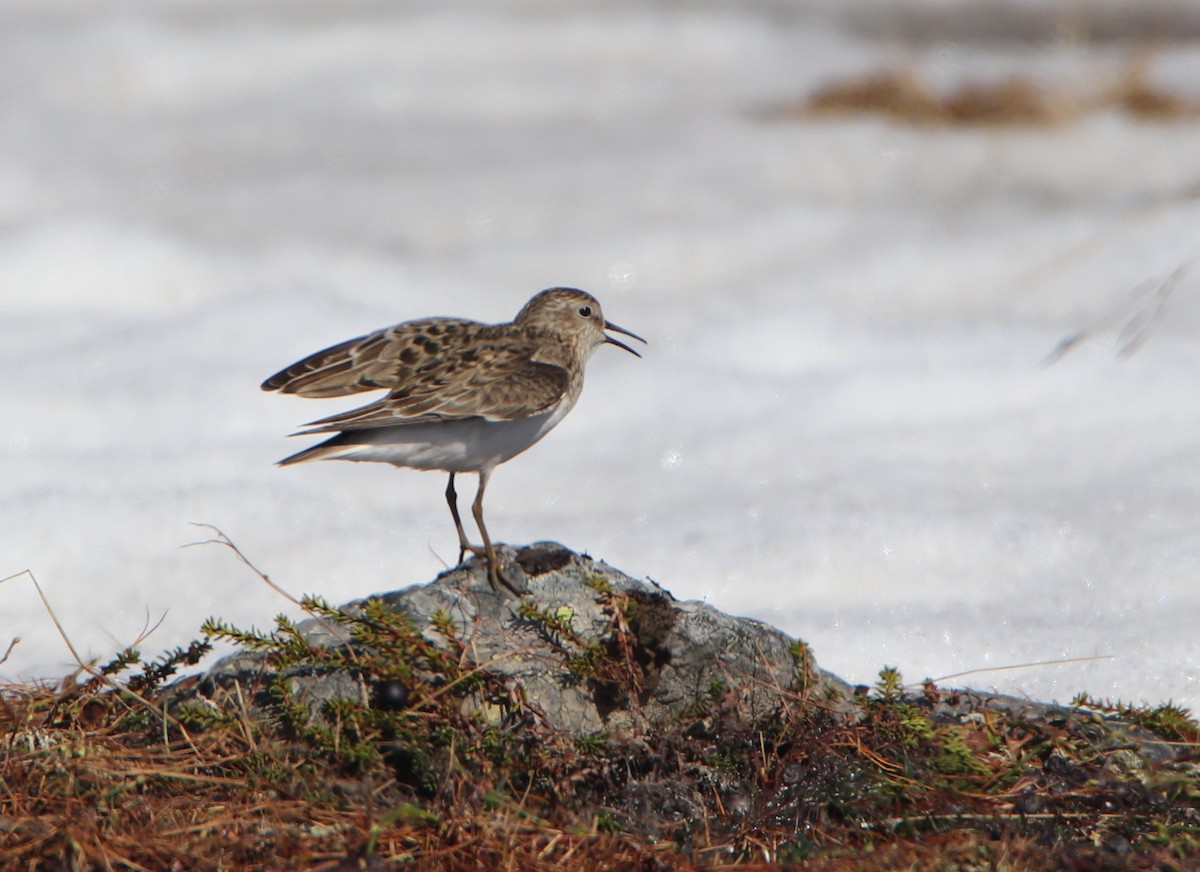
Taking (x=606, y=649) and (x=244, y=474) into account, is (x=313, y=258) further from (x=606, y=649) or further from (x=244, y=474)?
(x=606, y=649)

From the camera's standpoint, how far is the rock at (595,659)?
13.8 ft

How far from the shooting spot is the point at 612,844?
365 cm

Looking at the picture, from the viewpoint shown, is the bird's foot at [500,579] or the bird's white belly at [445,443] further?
the bird's white belly at [445,443]

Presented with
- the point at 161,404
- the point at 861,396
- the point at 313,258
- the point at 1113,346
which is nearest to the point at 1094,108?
the point at 1113,346

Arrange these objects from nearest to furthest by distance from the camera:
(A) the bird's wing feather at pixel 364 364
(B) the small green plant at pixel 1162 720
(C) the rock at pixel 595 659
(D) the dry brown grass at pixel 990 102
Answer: (C) the rock at pixel 595 659
(B) the small green plant at pixel 1162 720
(A) the bird's wing feather at pixel 364 364
(D) the dry brown grass at pixel 990 102

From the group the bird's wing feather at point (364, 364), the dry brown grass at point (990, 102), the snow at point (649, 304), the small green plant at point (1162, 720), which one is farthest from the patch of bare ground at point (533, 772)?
the dry brown grass at point (990, 102)

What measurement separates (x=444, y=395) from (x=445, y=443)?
0.16m

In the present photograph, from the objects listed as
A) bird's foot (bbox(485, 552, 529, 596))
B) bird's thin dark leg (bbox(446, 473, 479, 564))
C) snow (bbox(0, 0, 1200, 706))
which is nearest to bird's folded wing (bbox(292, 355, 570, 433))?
bird's thin dark leg (bbox(446, 473, 479, 564))

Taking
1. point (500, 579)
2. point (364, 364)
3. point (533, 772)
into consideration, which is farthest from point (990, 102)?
point (533, 772)

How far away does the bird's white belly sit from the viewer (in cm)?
504

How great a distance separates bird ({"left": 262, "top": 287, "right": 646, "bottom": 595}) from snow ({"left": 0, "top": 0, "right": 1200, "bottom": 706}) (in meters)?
0.93

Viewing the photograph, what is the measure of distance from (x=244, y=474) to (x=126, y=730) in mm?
2825

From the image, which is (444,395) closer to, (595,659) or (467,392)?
(467,392)

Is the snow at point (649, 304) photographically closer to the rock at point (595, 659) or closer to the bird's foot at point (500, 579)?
the rock at point (595, 659)
